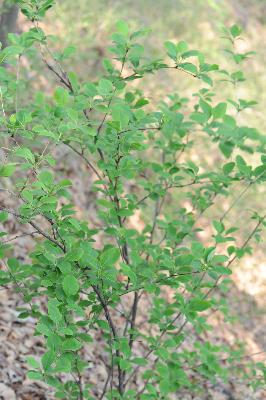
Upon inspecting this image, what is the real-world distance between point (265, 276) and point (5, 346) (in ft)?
13.7

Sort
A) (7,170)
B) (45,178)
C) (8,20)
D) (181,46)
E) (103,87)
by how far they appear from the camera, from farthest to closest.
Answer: (8,20) < (181,46) < (103,87) < (45,178) < (7,170)

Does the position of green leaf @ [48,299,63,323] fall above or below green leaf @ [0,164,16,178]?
below

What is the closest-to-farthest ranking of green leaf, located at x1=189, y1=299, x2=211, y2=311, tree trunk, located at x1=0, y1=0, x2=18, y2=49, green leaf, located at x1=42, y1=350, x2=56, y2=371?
green leaf, located at x1=42, y1=350, x2=56, y2=371 → green leaf, located at x1=189, y1=299, x2=211, y2=311 → tree trunk, located at x1=0, y1=0, x2=18, y2=49

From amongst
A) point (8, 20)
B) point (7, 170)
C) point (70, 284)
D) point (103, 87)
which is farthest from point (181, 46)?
point (8, 20)

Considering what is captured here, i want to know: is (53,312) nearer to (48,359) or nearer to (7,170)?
(48,359)

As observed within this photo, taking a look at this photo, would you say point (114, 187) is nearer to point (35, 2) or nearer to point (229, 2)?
point (35, 2)

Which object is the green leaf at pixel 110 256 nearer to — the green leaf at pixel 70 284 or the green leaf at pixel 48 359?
the green leaf at pixel 70 284

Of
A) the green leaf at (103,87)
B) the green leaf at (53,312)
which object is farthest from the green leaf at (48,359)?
the green leaf at (103,87)

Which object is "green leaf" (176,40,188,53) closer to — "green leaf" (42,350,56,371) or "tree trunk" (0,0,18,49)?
"green leaf" (42,350,56,371)

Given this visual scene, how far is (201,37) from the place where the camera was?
338 inches

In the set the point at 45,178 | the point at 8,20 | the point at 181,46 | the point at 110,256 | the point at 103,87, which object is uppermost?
the point at 8,20

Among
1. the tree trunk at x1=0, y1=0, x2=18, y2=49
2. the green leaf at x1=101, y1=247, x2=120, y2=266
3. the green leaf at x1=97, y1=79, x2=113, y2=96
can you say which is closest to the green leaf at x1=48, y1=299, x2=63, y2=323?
the green leaf at x1=101, y1=247, x2=120, y2=266

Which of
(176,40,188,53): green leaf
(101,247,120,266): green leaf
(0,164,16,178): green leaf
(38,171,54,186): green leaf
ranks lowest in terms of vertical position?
(101,247,120,266): green leaf

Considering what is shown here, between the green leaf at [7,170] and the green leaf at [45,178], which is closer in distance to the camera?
the green leaf at [7,170]
